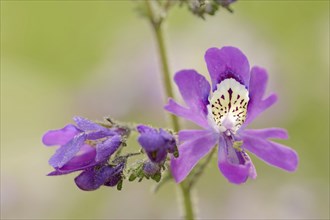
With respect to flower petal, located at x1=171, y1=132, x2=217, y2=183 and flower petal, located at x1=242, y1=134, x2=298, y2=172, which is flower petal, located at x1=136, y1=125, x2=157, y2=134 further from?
flower petal, located at x1=242, y1=134, x2=298, y2=172

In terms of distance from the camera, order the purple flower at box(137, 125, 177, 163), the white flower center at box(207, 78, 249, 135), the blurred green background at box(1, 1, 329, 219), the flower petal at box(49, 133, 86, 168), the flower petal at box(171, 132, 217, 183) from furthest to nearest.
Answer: the blurred green background at box(1, 1, 329, 219) → the white flower center at box(207, 78, 249, 135) → the flower petal at box(171, 132, 217, 183) → the flower petal at box(49, 133, 86, 168) → the purple flower at box(137, 125, 177, 163)

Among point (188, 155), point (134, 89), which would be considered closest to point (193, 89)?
point (188, 155)

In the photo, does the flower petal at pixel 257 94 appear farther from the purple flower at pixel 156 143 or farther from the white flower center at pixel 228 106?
the purple flower at pixel 156 143

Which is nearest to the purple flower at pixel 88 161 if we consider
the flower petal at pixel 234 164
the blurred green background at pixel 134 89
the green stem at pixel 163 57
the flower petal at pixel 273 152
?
the flower petal at pixel 234 164

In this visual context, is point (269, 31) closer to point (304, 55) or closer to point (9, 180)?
point (304, 55)

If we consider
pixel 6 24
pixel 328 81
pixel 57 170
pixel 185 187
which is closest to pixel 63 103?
pixel 6 24

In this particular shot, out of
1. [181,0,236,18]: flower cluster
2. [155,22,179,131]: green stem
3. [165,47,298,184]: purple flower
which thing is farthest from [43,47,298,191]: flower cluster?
[155,22,179,131]: green stem
